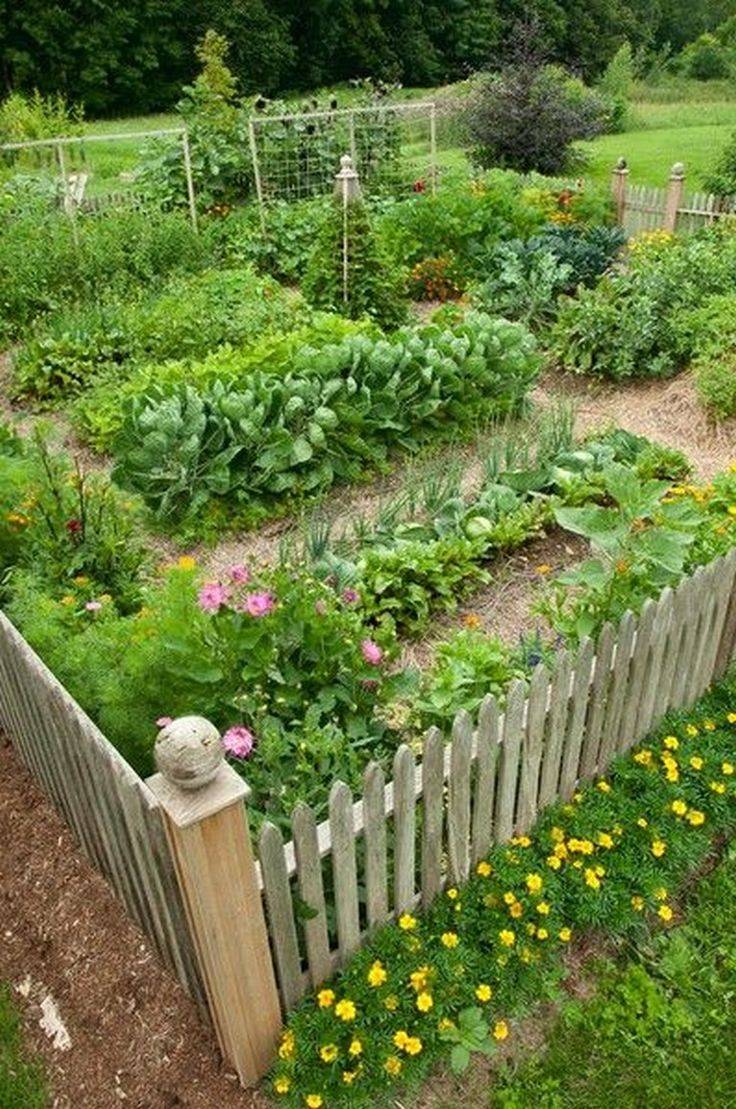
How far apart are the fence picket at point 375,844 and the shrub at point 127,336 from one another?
531 centimetres

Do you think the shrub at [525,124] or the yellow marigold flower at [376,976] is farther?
the shrub at [525,124]

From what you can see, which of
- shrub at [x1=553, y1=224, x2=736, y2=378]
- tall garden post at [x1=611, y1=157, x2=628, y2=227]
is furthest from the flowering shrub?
tall garden post at [x1=611, y1=157, x2=628, y2=227]

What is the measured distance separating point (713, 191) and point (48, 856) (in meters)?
13.5

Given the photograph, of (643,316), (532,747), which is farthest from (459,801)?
(643,316)

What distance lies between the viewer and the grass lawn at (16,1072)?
2521mm

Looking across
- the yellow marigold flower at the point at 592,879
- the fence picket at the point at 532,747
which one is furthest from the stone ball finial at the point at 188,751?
the yellow marigold flower at the point at 592,879

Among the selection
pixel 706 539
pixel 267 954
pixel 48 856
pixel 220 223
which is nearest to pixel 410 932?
pixel 267 954

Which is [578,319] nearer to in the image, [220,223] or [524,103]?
[220,223]

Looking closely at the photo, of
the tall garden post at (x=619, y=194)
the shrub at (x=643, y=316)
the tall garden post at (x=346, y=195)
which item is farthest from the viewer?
the tall garden post at (x=619, y=194)

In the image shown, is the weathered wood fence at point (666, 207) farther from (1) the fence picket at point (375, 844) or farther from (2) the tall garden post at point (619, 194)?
(1) the fence picket at point (375, 844)

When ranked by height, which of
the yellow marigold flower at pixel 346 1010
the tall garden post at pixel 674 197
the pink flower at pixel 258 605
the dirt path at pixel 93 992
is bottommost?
the dirt path at pixel 93 992

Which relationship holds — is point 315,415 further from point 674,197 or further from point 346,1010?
point 674,197

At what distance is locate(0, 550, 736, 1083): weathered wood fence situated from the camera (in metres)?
2.08

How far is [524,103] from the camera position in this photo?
1600 cm
